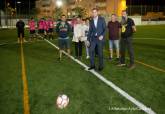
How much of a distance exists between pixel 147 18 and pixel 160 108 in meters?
64.2

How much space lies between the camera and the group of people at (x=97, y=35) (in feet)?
38.2

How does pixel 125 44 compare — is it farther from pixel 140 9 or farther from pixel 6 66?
pixel 140 9

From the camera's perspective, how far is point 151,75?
1072 centimetres

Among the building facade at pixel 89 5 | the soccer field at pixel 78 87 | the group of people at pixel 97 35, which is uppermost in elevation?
the building facade at pixel 89 5

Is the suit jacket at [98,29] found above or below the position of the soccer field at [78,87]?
above

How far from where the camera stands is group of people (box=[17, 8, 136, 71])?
38.2 ft

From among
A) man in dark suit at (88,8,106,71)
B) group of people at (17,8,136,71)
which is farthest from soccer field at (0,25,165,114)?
man in dark suit at (88,8,106,71)

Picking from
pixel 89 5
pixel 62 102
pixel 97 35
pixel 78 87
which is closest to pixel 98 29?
pixel 97 35

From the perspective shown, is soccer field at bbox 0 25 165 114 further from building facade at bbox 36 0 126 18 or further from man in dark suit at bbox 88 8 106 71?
building facade at bbox 36 0 126 18

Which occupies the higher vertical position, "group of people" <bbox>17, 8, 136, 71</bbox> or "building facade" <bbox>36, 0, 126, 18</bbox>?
"building facade" <bbox>36, 0, 126, 18</bbox>

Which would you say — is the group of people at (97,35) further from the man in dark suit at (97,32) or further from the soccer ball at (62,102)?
the soccer ball at (62,102)

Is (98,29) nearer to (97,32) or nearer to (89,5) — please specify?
(97,32)

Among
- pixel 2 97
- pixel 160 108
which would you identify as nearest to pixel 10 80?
pixel 2 97

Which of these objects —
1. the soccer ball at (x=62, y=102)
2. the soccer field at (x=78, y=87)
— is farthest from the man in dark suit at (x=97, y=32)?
the soccer ball at (x=62, y=102)
